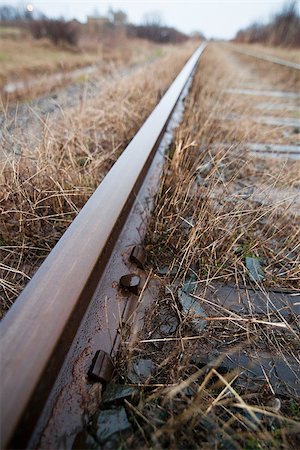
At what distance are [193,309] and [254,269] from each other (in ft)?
1.34

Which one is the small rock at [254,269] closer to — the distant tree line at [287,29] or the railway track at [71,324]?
the railway track at [71,324]

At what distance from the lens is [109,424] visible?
731mm

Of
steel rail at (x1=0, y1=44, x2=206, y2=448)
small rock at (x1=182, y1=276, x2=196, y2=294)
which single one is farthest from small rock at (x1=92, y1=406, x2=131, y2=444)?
small rock at (x1=182, y1=276, x2=196, y2=294)

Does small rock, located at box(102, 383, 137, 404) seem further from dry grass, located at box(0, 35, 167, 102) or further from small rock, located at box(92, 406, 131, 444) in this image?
dry grass, located at box(0, 35, 167, 102)

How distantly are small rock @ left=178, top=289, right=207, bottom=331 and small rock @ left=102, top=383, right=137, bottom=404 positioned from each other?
0.32m

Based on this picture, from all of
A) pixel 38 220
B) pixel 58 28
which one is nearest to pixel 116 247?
pixel 38 220

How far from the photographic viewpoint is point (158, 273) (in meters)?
1.21

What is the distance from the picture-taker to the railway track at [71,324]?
600 mm

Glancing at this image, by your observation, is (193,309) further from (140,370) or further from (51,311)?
(51,311)

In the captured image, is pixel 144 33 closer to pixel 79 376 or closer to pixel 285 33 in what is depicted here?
pixel 285 33

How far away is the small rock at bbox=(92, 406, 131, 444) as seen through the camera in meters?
0.71

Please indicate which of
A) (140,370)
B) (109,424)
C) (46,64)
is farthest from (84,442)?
(46,64)

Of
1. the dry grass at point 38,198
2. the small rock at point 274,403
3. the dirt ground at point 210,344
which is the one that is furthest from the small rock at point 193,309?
the dry grass at point 38,198

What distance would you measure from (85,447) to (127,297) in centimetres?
44
